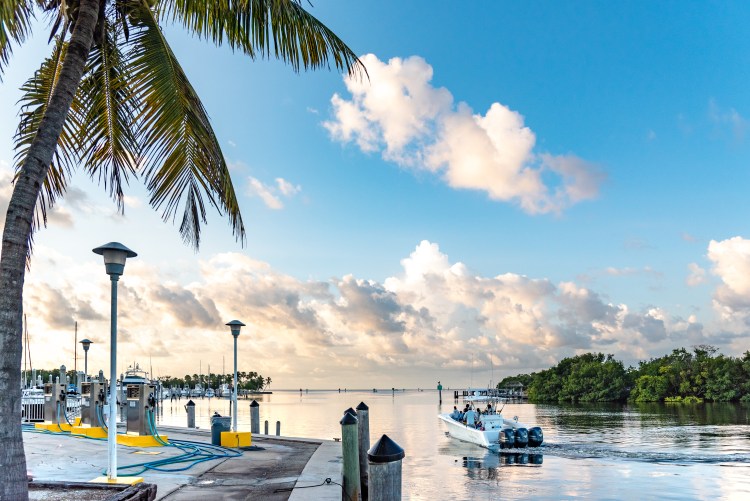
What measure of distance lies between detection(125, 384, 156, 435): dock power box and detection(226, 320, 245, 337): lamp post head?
376 centimetres

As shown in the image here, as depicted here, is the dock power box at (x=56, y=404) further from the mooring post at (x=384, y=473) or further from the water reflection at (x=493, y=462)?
the mooring post at (x=384, y=473)

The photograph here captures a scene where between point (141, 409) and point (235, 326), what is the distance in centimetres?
457

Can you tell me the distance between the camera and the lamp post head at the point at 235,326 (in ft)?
69.5

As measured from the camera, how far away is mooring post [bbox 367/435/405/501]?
251 inches

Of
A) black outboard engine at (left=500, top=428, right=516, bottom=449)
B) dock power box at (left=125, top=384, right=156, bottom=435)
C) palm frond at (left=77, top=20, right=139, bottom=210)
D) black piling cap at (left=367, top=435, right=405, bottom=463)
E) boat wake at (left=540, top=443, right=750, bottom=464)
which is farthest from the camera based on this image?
black outboard engine at (left=500, top=428, right=516, bottom=449)

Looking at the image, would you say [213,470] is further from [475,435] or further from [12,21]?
[475,435]

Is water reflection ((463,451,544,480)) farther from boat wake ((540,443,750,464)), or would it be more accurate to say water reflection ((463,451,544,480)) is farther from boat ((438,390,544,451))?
boat wake ((540,443,750,464))

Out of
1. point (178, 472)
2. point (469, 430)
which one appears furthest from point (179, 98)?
point (469, 430)

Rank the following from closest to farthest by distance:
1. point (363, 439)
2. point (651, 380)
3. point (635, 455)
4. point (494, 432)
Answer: point (363, 439) → point (635, 455) → point (494, 432) → point (651, 380)

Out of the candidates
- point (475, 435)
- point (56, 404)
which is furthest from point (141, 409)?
point (475, 435)

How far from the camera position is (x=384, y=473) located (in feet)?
21.0

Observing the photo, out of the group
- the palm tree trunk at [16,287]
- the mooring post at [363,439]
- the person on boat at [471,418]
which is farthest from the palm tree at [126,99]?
the person on boat at [471,418]

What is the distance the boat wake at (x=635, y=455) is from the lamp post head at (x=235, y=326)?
18038 millimetres

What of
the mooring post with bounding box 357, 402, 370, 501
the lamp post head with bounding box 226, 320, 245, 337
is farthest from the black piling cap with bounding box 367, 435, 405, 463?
the lamp post head with bounding box 226, 320, 245, 337
